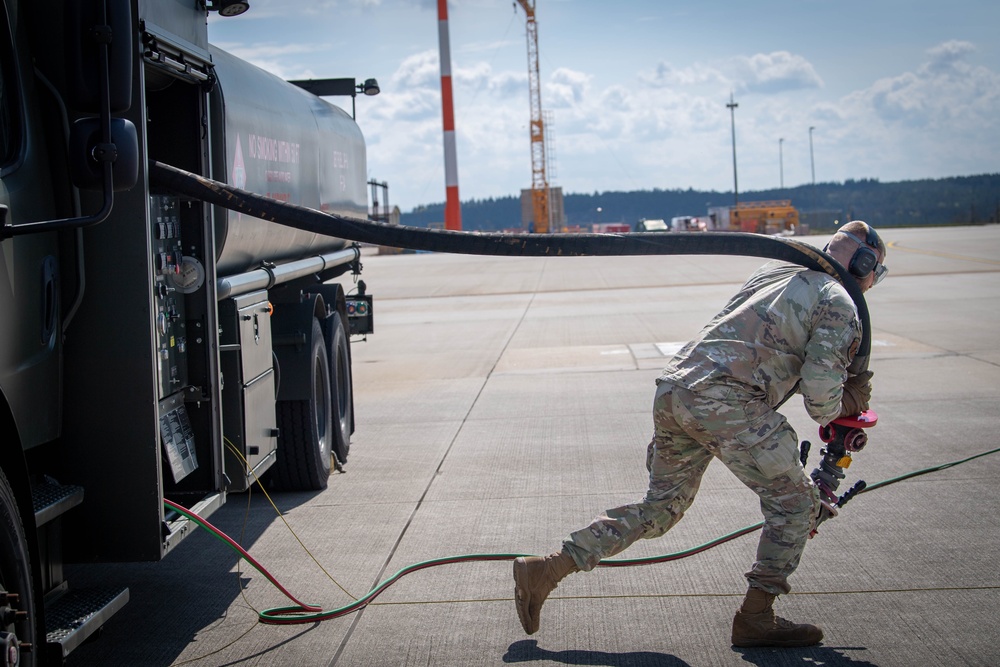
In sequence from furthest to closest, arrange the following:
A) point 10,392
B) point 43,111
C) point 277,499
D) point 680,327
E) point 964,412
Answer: point 680,327, point 964,412, point 277,499, point 43,111, point 10,392

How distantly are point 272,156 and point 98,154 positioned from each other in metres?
3.16

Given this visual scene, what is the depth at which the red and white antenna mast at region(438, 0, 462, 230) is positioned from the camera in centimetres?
6359

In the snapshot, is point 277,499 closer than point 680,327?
Yes

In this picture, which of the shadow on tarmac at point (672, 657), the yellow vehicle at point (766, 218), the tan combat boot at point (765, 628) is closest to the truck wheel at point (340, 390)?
the shadow on tarmac at point (672, 657)

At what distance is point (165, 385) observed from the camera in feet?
14.8

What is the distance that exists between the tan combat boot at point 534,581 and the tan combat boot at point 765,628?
0.75 m

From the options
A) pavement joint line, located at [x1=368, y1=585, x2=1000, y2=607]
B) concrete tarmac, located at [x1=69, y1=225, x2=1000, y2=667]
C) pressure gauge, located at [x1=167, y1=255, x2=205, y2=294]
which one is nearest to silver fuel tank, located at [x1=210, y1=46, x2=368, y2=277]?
pressure gauge, located at [x1=167, y1=255, x2=205, y2=294]

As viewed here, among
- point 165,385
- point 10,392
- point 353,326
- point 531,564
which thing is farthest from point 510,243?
point 353,326

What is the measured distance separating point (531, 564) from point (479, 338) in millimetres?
12610

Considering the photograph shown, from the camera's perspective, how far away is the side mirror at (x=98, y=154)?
3354 mm

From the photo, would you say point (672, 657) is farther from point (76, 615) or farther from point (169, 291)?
point (169, 291)

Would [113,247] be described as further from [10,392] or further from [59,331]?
[10,392]

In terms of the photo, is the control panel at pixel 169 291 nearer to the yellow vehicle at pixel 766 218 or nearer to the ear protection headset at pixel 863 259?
the ear protection headset at pixel 863 259

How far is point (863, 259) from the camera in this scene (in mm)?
4367
